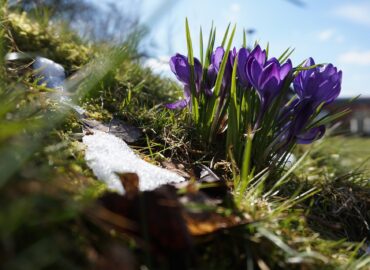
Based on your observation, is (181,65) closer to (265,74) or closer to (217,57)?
(217,57)

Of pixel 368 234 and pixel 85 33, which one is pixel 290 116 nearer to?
pixel 368 234

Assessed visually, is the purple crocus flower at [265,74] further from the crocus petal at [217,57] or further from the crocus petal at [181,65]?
the crocus petal at [181,65]

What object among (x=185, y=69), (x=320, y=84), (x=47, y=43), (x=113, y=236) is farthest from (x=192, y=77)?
(x=47, y=43)

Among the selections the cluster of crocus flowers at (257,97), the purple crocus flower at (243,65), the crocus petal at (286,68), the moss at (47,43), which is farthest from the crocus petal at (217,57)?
the moss at (47,43)

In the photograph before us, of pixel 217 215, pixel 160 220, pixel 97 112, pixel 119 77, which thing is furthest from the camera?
pixel 119 77

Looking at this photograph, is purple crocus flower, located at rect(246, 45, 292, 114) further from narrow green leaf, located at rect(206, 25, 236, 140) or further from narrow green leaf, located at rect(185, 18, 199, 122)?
narrow green leaf, located at rect(185, 18, 199, 122)

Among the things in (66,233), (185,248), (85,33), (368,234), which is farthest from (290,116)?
(85,33)

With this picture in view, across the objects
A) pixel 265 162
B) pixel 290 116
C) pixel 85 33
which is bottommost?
pixel 85 33
